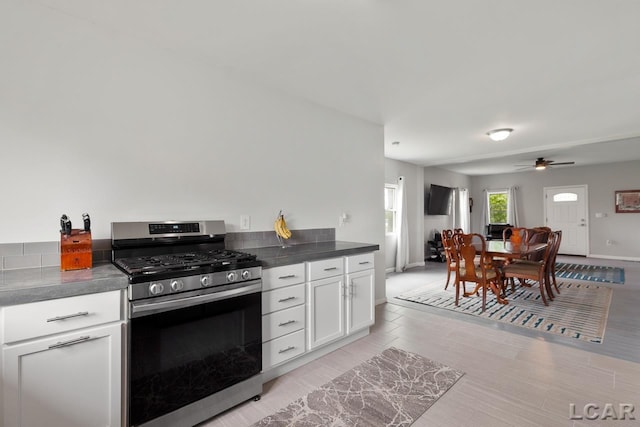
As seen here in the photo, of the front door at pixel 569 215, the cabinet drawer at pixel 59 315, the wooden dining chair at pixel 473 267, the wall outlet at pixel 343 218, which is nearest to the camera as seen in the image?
the cabinet drawer at pixel 59 315

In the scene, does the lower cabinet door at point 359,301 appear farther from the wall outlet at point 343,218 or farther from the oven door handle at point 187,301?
the oven door handle at point 187,301

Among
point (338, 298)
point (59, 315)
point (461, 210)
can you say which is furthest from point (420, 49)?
point (461, 210)

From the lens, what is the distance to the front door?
8.37 meters

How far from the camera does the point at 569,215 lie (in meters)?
8.58

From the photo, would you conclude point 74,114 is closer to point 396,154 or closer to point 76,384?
point 76,384

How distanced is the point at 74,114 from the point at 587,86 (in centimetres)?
433

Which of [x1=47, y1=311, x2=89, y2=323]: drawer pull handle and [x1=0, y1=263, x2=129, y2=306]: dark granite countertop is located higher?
[x1=0, y1=263, x2=129, y2=306]: dark granite countertop

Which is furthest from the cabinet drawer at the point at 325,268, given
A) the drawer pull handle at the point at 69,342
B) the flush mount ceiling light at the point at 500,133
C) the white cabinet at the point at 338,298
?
the flush mount ceiling light at the point at 500,133


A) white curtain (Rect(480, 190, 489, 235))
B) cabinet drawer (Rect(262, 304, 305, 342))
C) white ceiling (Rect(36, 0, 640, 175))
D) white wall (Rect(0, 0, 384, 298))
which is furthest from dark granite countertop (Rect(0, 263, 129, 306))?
white curtain (Rect(480, 190, 489, 235))

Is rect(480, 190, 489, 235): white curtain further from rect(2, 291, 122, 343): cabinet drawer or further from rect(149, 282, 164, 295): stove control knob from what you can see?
rect(2, 291, 122, 343): cabinet drawer

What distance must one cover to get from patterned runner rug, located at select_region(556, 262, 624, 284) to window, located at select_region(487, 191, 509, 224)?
2799 mm

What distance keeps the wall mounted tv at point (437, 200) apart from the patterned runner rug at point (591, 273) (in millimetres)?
2781

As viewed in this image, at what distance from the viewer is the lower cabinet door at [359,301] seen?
279 centimetres

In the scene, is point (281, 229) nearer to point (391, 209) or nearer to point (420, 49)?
point (420, 49)
